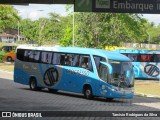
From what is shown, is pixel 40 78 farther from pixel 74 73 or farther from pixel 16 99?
pixel 16 99

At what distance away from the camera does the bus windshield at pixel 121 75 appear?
25.6 meters

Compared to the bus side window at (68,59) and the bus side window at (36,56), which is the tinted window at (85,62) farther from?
the bus side window at (36,56)

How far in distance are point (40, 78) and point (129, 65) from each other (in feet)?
19.9

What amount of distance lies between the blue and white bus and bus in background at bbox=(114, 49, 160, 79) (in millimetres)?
15574

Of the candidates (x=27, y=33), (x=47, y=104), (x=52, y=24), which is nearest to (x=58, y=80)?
(x=47, y=104)

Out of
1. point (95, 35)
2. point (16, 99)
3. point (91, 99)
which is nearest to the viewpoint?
point (16, 99)

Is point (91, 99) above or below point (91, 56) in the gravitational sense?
below

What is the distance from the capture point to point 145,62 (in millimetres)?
45500

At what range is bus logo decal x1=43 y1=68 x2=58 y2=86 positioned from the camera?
28.9 m

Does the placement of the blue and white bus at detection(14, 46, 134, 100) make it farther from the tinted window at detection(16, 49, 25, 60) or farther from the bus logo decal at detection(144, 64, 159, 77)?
the bus logo decal at detection(144, 64, 159, 77)

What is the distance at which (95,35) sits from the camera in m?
31.7

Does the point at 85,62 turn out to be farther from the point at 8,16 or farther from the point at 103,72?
the point at 8,16

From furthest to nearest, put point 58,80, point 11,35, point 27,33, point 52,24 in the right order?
point 11,35
point 27,33
point 52,24
point 58,80

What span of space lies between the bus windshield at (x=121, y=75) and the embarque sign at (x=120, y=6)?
8.79m
